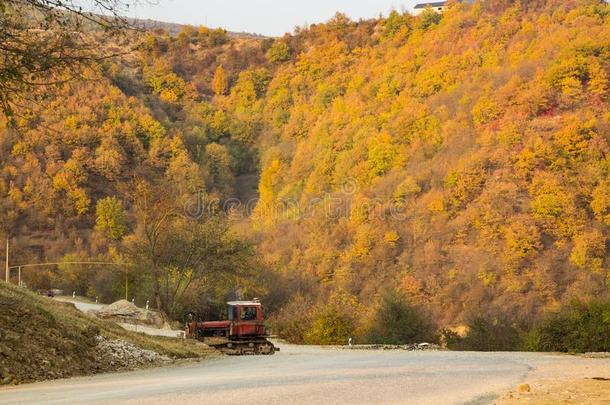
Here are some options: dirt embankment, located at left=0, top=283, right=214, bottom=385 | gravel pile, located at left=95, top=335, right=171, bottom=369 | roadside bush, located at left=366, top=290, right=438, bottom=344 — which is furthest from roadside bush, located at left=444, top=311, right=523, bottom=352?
gravel pile, located at left=95, top=335, right=171, bottom=369

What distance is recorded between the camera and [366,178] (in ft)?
313

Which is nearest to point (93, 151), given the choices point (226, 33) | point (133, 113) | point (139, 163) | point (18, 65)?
point (139, 163)

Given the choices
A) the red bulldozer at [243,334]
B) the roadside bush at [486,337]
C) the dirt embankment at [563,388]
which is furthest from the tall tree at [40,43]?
the roadside bush at [486,337]

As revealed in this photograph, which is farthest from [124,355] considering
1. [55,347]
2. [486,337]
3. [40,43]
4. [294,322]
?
[294,322]

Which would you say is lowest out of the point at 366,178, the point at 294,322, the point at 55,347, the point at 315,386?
the point at 294,322

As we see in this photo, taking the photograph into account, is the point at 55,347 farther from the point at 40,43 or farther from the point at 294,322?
the point at 294,322

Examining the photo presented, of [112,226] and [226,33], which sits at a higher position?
[226,33]

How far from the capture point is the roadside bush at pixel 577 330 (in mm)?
28828

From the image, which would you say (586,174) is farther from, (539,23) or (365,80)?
(365,80)

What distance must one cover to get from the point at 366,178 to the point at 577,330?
66.4 metres

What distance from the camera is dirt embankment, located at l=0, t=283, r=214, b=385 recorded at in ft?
57.1

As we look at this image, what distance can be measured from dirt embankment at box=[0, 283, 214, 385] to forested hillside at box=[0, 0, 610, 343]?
836 inches

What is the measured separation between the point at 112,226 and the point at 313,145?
3355 centimetres

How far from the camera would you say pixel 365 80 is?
424 feet
